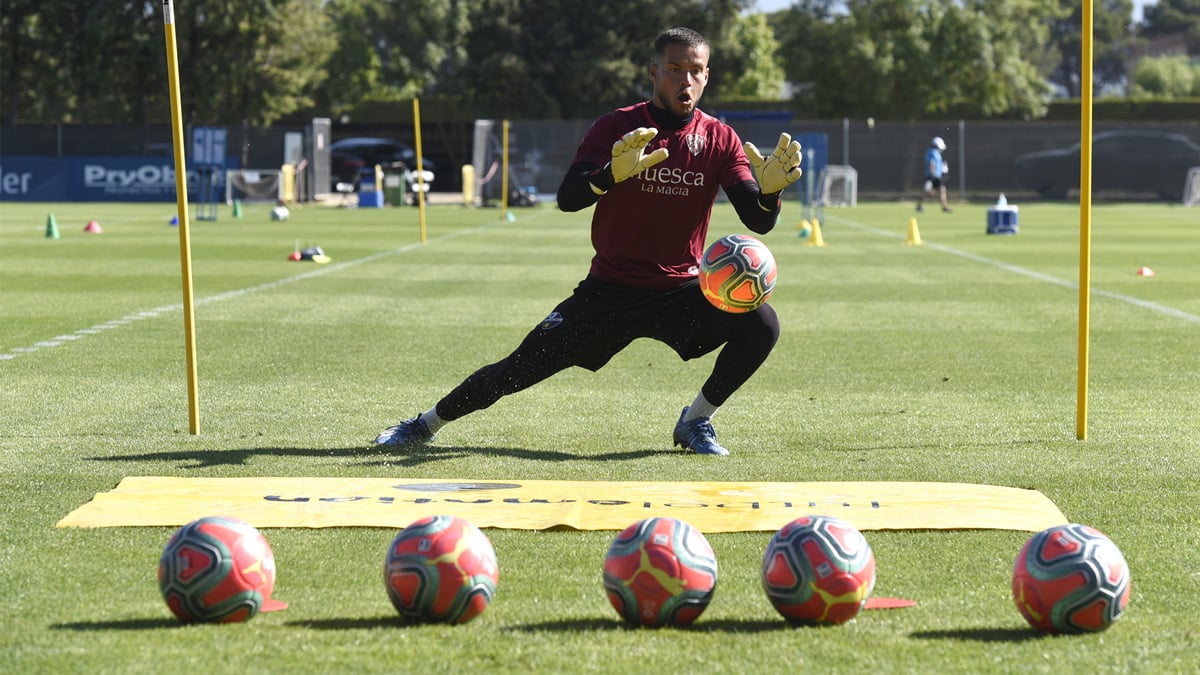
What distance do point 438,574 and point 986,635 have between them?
1.59 meters

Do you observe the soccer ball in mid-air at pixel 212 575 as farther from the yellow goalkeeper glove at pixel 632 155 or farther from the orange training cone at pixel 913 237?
the orange training cone at pixel 913 237

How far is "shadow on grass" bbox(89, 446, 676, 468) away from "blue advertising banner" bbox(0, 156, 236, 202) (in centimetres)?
4279

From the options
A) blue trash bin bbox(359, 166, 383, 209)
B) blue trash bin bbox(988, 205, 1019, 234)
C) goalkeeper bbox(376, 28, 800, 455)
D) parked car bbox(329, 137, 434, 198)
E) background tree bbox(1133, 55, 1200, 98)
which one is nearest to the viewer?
goalkeeper bbox(376, 28, 800, 455)

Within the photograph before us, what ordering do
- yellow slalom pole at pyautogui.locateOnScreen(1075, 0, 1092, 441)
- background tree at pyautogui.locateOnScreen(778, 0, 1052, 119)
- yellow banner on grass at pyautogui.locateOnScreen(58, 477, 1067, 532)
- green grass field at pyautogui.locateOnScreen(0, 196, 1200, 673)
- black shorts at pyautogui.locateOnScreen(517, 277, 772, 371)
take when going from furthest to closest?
background tree at pyautogui.locateOnScreen(778, 0, 1052, 119) → yellow slalom pole at pyautogui.locateOnScreen(1075, 0, 1092, 441) → black shorts at pyautogui.locateOnScreen(517, 277, 772, 371) → yellow banner on grass at pyautogui.locateOnScreen(58, 477, 1067, 532) → green grass field at pyautogui.locateOnScreen(0, 196, 1200, 673)

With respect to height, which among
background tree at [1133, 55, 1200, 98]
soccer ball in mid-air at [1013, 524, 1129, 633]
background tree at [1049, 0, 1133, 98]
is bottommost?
soccer ball in mid-air at [1013, 524, 1129, 633]

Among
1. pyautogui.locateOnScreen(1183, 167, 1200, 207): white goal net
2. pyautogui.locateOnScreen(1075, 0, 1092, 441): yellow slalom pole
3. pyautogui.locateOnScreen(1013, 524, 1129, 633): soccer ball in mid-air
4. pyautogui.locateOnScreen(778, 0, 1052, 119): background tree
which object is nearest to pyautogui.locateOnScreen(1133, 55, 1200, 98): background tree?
pyautogui.locateOnScreen(778, 0, 1052, 119): background tree

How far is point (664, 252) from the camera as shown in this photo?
299 inches

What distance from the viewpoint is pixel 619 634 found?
453 centimetres

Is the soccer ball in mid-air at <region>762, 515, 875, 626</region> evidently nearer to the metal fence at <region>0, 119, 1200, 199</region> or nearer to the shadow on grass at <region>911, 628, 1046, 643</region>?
the shadow on grass at <region>911, 628, 1046, 643</region>

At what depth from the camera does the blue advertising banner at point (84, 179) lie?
4888cm

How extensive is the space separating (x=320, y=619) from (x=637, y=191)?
10.9 feet

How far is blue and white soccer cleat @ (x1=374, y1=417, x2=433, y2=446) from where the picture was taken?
26.0 ft

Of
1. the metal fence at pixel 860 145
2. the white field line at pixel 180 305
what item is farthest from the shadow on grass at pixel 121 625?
the metal fence at pixel 860 145

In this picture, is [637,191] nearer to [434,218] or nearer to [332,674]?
[332,674]
